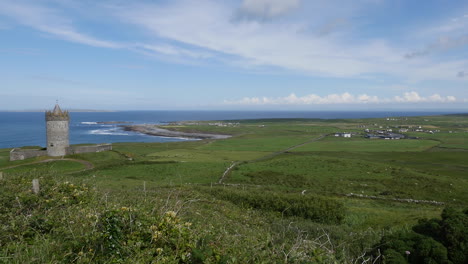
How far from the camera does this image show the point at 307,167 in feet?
162

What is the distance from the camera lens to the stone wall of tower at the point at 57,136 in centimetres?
4578

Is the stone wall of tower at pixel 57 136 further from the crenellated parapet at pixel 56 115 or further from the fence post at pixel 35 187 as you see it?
the fence post at pixel 35 187

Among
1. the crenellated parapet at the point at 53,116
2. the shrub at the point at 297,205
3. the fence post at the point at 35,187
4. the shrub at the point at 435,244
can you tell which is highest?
the crenellated parapet at the point at 53,116

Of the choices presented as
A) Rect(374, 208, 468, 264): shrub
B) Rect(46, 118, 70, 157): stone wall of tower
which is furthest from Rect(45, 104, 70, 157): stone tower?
Rect(374, 208, 468, 264): shrub

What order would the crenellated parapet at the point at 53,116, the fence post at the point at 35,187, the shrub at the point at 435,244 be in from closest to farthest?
the shrub at the point at 435,244, the fence post at the point at 35,187, the crenellated parapet at the point at 53,116

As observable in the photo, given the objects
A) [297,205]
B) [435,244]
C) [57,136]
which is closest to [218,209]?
[297,205]

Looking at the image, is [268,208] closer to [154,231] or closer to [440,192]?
[154,231]

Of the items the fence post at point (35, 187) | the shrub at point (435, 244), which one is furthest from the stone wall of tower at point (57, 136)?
the shrub at point (435, 244)

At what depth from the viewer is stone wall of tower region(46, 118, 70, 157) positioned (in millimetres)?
45781

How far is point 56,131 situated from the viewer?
4603cm

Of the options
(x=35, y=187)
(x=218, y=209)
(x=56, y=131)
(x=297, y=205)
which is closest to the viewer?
(x=35, y=187)

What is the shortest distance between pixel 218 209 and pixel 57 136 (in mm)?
39055

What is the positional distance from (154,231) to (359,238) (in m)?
11.2

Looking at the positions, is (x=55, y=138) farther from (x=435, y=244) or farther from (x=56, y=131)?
(x=435, y=244)
